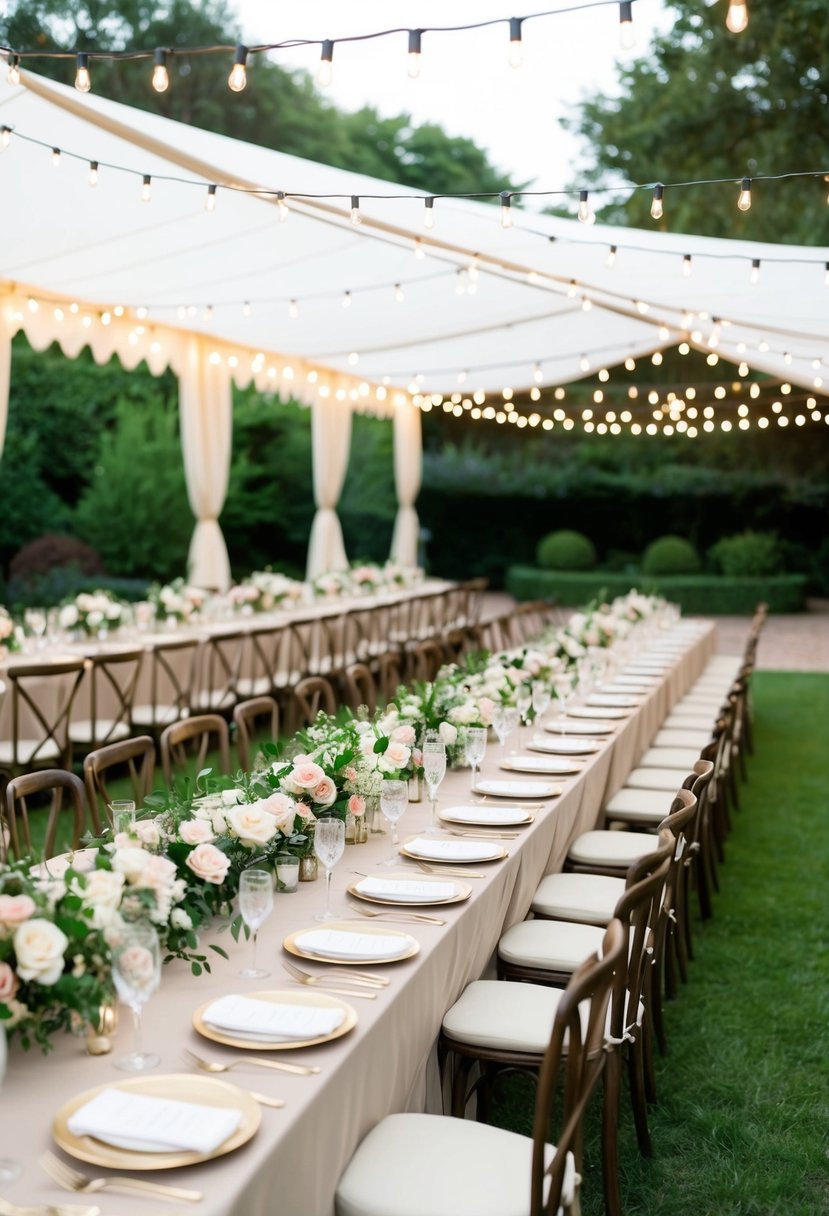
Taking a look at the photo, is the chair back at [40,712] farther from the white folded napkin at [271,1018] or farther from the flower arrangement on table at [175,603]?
the white folded napkin at [271,1018]

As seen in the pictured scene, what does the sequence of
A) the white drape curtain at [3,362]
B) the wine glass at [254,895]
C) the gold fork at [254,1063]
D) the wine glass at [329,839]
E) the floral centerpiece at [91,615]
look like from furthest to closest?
the white drape curtain at [3,362], the floral centerpiece at [91,615], the wine glass at [329,839], the wine glass at [254,895], the gold fork at [254,1063]

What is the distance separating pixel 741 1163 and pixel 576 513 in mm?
19308

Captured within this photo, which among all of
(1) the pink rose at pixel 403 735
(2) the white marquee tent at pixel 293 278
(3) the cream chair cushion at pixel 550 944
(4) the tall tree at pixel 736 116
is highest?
(4) the tall tree at pixel 736 116

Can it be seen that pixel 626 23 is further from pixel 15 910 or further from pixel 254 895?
pixel 15 910

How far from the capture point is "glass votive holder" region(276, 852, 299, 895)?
2748mm

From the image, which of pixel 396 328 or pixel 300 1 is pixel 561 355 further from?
pixel 300 1

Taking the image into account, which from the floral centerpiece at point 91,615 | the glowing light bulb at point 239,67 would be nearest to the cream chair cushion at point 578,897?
the glowing light bulb at point 239,67

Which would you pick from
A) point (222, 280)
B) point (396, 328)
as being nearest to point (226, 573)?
point (396, 328)

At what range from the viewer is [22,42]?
61.8ft

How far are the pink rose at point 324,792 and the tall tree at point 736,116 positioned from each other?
11770mm

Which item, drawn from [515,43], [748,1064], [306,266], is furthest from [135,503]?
[515,43]

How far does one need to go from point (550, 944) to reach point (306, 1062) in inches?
58.4

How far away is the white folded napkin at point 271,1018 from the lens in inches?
80.6

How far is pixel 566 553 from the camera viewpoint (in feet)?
68.1
